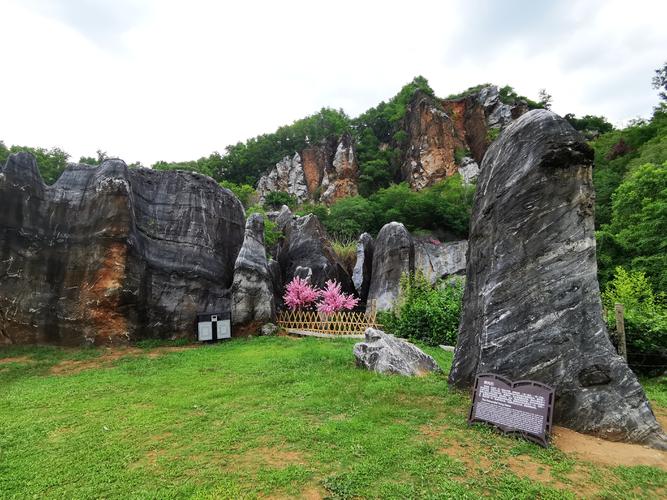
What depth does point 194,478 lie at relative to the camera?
346 cm

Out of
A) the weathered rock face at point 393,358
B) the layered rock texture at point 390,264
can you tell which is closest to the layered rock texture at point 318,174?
the layered rock texture at point 390,264

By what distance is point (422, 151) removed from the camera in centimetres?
3831

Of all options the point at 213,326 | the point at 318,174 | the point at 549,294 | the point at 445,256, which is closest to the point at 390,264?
the point at 445,256

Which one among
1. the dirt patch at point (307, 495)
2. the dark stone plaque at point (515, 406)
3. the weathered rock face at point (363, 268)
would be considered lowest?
the dirt patch at point (307, 495)

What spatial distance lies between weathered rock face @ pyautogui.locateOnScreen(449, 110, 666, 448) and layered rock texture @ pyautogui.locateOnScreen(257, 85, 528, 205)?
3113cm

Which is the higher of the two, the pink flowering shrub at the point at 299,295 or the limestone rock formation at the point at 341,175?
the limestone rock formation at the point at 341,175

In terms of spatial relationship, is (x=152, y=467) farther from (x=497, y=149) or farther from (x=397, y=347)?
(x=497, y=149)

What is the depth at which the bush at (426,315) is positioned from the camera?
11672mm

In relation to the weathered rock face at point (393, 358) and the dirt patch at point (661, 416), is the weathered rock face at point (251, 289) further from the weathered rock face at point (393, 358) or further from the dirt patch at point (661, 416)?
the dirt patch at point (661, 416)

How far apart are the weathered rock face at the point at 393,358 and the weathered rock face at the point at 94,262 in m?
6.17

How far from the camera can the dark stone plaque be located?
4.34 m

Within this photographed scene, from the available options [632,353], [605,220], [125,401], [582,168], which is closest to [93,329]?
[125,401]

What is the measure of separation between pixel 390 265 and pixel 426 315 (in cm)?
493

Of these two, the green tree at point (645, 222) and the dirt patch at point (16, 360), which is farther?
the green tree at point (645, 222)
